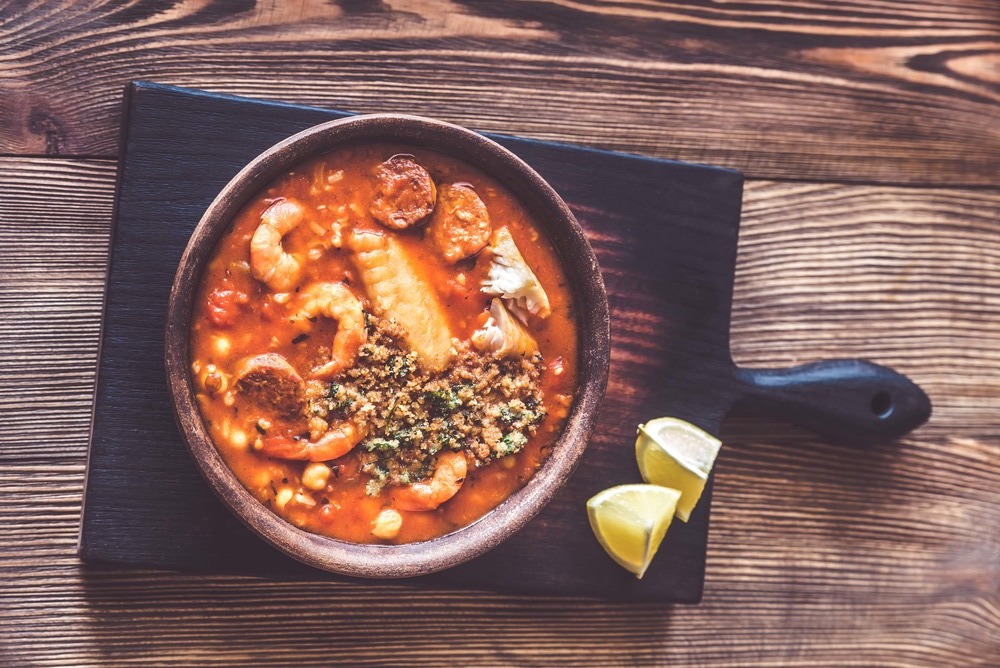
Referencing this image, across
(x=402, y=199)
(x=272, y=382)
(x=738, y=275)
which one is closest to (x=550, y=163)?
(x=402, y=199)

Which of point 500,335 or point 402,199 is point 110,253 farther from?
point 500,335

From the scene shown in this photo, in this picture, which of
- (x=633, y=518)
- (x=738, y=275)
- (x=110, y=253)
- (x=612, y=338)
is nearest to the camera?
(x=110, y=253)

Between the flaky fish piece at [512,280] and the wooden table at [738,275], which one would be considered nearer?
the flaky fish piece at [512,280]

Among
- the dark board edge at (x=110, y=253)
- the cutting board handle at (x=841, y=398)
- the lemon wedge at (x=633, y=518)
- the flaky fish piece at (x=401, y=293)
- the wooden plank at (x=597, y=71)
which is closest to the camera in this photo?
the flaky fish piece at (x=401, y=293)

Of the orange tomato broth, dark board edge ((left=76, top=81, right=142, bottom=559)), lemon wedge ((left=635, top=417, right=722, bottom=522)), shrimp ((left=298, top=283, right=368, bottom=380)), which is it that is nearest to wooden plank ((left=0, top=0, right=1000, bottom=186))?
dark board edge ((left=76, top=81, right=142, bottom=559))

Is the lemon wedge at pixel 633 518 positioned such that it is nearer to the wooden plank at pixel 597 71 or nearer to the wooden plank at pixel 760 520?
the wooden plank at pixel 760 520

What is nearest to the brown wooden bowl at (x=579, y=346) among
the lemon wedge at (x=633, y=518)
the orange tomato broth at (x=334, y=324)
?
the orange tomato broth at (x=334, y=324)

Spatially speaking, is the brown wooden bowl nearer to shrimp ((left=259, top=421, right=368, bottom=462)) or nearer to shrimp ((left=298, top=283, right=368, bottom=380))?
shrimp ((left=259, top=421, right=368, bottom=462))

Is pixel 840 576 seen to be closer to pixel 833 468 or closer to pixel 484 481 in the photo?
pixel 833 468
